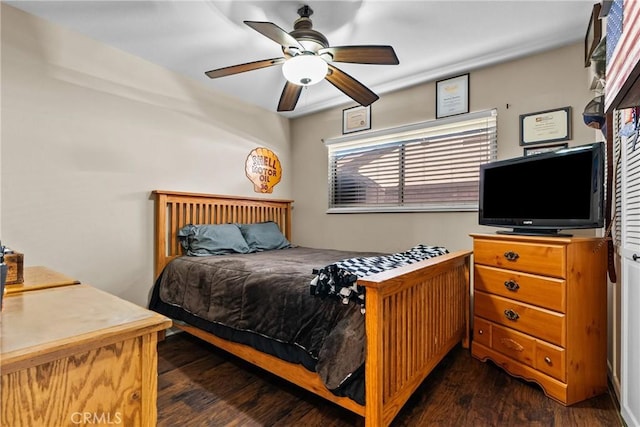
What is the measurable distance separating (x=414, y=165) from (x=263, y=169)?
1.74m

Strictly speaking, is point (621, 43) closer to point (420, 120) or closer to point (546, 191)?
point (546, 191)

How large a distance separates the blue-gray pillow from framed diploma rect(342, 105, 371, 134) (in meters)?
1.39

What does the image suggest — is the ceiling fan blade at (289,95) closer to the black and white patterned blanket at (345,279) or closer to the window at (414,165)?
the window at (414,165)

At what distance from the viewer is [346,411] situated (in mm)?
1589

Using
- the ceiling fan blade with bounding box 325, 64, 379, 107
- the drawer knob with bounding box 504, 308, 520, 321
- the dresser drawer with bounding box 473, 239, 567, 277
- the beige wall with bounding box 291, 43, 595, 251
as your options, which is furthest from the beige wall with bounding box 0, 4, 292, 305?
the drawer knob with bounding box 504, 308, 520, 321

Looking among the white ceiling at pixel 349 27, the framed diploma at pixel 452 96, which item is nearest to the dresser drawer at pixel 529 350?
the framed diploma at pixel 452 96

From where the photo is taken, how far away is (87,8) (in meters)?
1.99

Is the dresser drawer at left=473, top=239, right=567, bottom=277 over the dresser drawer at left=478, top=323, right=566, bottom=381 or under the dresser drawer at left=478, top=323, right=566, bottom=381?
over

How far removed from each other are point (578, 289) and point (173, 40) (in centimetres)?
316

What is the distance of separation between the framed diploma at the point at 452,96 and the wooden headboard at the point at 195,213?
2.05 meters

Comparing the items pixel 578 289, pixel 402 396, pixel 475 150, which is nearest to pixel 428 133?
pixel 475 150

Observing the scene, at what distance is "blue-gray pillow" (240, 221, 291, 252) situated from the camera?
305 centimetres

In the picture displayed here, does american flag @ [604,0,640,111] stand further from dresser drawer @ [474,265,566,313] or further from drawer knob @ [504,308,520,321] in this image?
drawer knob @ [504,308,520,321]

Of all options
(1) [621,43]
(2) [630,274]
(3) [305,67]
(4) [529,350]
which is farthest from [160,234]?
(2) [630,274]
